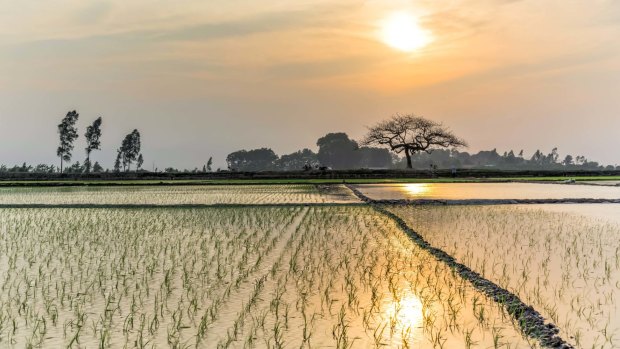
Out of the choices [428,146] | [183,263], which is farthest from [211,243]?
[428,146]

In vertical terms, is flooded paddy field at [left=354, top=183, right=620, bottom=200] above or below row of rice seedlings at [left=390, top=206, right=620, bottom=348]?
above

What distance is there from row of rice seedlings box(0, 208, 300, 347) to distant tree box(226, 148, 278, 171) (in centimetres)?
13619

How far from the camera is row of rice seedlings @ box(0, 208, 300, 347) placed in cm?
616

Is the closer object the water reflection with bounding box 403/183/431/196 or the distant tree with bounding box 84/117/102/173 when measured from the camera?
the water reflection with bounding box 403/183/431/196

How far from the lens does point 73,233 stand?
15.0 m

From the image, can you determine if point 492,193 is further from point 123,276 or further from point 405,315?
point 405,315

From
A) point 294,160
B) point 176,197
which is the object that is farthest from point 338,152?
point 176,197

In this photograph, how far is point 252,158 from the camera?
154m

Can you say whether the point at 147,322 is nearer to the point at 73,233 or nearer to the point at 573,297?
the point at 573,297

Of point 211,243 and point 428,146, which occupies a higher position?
point 428,146

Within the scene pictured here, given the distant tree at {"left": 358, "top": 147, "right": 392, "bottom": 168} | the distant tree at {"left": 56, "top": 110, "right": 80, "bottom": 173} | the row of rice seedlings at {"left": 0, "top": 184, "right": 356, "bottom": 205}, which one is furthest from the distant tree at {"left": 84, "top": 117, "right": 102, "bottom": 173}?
the distant tree at {"left": 358, "top": 147, "right": 392, "bottom": 168}

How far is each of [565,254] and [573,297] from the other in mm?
3743

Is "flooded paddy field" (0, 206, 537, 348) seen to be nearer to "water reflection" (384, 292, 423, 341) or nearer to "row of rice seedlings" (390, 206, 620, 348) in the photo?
"water reflection" (384, 292, 423, 341)

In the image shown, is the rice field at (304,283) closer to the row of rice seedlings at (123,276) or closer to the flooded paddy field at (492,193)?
the row of rice seedlings at (123,276)
